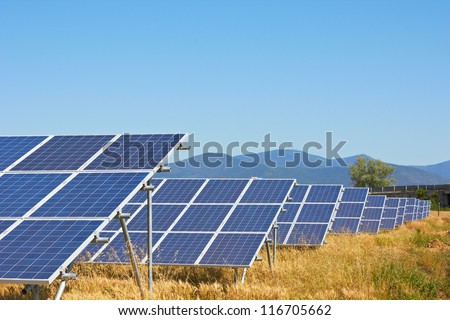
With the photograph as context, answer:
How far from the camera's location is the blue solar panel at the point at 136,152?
11086 millimetres

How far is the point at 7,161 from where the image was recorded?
1198 centimetres

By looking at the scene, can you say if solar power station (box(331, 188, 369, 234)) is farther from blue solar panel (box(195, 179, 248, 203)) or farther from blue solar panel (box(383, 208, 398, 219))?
blue solar panel (box(195, 179, 248, 203))

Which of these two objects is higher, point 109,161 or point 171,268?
point 109,161

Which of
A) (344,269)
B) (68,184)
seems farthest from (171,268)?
(68,184)

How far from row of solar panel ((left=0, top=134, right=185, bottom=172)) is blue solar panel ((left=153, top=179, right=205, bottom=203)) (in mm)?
4592

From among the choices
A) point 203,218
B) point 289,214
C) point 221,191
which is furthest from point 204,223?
point 289,214

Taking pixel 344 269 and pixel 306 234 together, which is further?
pixel 306 234

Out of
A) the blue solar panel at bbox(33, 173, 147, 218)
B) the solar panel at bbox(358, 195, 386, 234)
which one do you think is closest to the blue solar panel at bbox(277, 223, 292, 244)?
the blue solar panel at bbox(33, 173, 147, 218)

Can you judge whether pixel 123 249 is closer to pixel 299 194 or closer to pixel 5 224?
pixel 5 224

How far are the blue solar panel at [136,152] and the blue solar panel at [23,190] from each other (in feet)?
2.49
